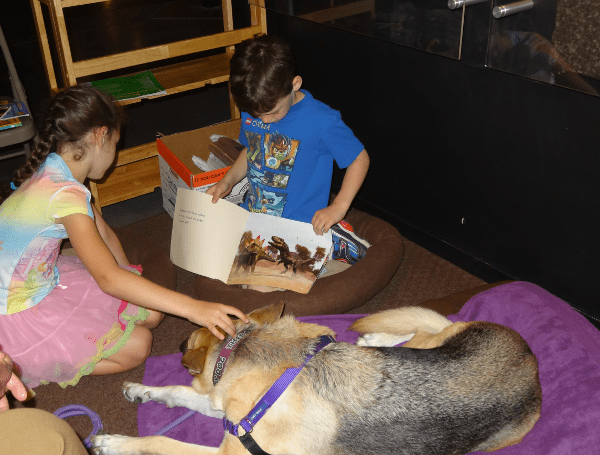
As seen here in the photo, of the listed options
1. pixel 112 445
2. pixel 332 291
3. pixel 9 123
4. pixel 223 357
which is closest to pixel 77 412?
pixel 112 445

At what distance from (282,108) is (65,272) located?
1.29 metres

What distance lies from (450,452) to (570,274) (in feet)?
4.36

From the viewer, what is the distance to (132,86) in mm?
3438

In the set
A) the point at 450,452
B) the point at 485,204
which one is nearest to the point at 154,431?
the point at 450,452

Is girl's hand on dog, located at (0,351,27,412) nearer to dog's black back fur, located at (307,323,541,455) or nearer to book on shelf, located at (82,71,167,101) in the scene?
dog's black back fur, located at (307,323,541,455)

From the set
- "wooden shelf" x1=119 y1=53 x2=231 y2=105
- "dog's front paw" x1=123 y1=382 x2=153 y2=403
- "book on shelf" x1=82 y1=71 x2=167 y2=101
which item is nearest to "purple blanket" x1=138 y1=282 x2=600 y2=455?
"dog's front paw" x1=123 y1=382 x2=153 y2=403

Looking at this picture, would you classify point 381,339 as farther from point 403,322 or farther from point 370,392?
point 370,392

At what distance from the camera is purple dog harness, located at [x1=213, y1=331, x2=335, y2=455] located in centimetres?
169

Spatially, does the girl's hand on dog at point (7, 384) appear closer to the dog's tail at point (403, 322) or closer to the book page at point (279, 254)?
the dog's tail at point (403, 322)

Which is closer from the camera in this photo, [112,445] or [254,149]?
[112,445]

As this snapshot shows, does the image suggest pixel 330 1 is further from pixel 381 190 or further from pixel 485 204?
pixel 485 204

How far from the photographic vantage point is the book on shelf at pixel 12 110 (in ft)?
10.8

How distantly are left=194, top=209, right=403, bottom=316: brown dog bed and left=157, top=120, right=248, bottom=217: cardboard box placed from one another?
0.71 meters

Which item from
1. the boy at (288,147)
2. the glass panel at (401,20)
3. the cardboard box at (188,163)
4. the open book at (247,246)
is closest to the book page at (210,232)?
the open book at (247,246)
